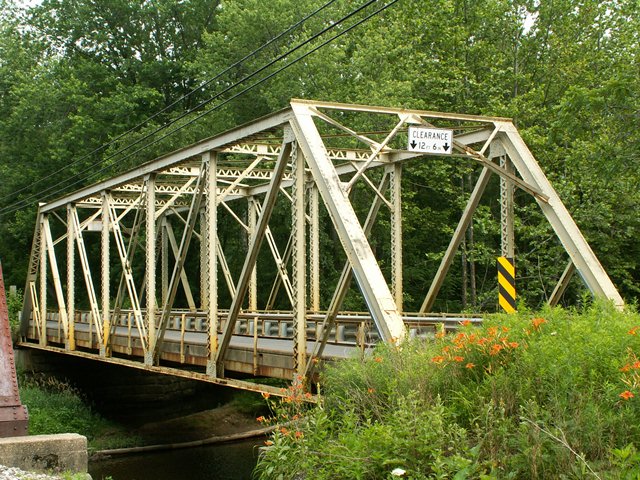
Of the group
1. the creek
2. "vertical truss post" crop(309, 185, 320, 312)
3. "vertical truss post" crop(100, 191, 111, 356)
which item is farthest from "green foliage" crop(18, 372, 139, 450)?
"vertical truss post" crop(309, 185, 320, 312)

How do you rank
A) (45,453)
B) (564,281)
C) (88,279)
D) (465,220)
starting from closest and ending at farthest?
(45,453) < (564,281) < (465,220) < (88,279)

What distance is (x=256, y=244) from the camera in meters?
15.3

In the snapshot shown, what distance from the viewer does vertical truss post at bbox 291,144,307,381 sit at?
1406 cm

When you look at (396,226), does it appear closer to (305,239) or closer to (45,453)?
(305,239)

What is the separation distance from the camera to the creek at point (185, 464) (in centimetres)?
2295

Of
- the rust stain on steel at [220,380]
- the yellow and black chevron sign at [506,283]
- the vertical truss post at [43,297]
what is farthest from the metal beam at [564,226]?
the vertical truss post at [43,297]

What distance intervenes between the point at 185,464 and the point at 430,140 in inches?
554

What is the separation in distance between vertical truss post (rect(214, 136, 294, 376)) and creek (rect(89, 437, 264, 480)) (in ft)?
21.7

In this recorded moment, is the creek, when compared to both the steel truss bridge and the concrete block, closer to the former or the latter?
the steel truss bridge

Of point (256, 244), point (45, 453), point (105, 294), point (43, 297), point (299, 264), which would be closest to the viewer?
point (45, 453)

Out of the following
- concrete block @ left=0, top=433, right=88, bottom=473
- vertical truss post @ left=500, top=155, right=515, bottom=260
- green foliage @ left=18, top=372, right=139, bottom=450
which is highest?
vertical truss post @ left=500, top=155, right=515, bottom=260

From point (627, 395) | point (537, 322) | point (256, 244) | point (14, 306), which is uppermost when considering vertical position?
point (256, 244)

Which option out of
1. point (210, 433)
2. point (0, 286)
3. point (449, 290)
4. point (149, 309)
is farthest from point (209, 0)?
point (0, 286)

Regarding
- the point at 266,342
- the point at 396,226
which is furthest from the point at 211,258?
the point at 396,226
